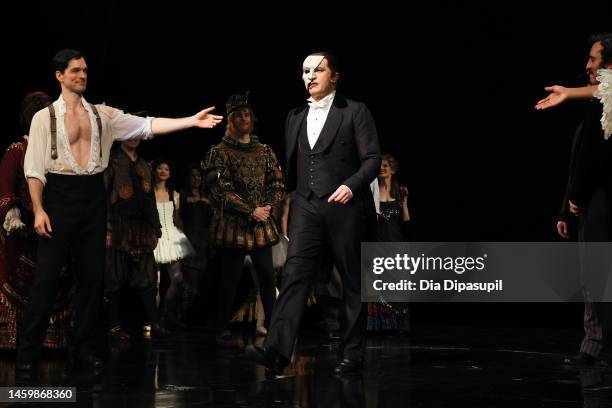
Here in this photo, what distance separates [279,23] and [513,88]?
2278 millimetres

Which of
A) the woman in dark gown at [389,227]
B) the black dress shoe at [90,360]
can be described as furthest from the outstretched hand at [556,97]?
the woman in dark gown at [389,227]

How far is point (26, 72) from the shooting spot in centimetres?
925

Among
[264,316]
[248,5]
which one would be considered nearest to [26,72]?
[248,5]

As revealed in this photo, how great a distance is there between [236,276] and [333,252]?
5.95 ft

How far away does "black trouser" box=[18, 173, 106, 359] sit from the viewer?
5.08 m

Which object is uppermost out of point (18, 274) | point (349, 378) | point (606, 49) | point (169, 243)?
point (606, 49)

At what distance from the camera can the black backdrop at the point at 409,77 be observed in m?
9.07

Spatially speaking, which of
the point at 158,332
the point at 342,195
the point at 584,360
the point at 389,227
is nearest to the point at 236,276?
the point at 158,332

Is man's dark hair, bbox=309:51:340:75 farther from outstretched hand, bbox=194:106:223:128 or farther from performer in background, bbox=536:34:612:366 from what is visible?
performer in background, bbox=536:34:612:366

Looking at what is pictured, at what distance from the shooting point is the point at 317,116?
5.25 meters

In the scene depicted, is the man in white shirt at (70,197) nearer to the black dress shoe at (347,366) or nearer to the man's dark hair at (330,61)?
the man's dark hair at (330,61)

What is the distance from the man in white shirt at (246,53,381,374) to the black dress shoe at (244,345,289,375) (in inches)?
3.1

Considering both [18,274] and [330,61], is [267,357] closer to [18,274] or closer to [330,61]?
[330,61]

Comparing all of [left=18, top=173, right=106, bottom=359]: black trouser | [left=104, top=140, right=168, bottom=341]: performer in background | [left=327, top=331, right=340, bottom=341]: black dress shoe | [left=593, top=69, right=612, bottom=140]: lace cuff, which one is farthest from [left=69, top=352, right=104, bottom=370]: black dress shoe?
[left=593, top=69, right=612, bottom=140]: lace cuff
